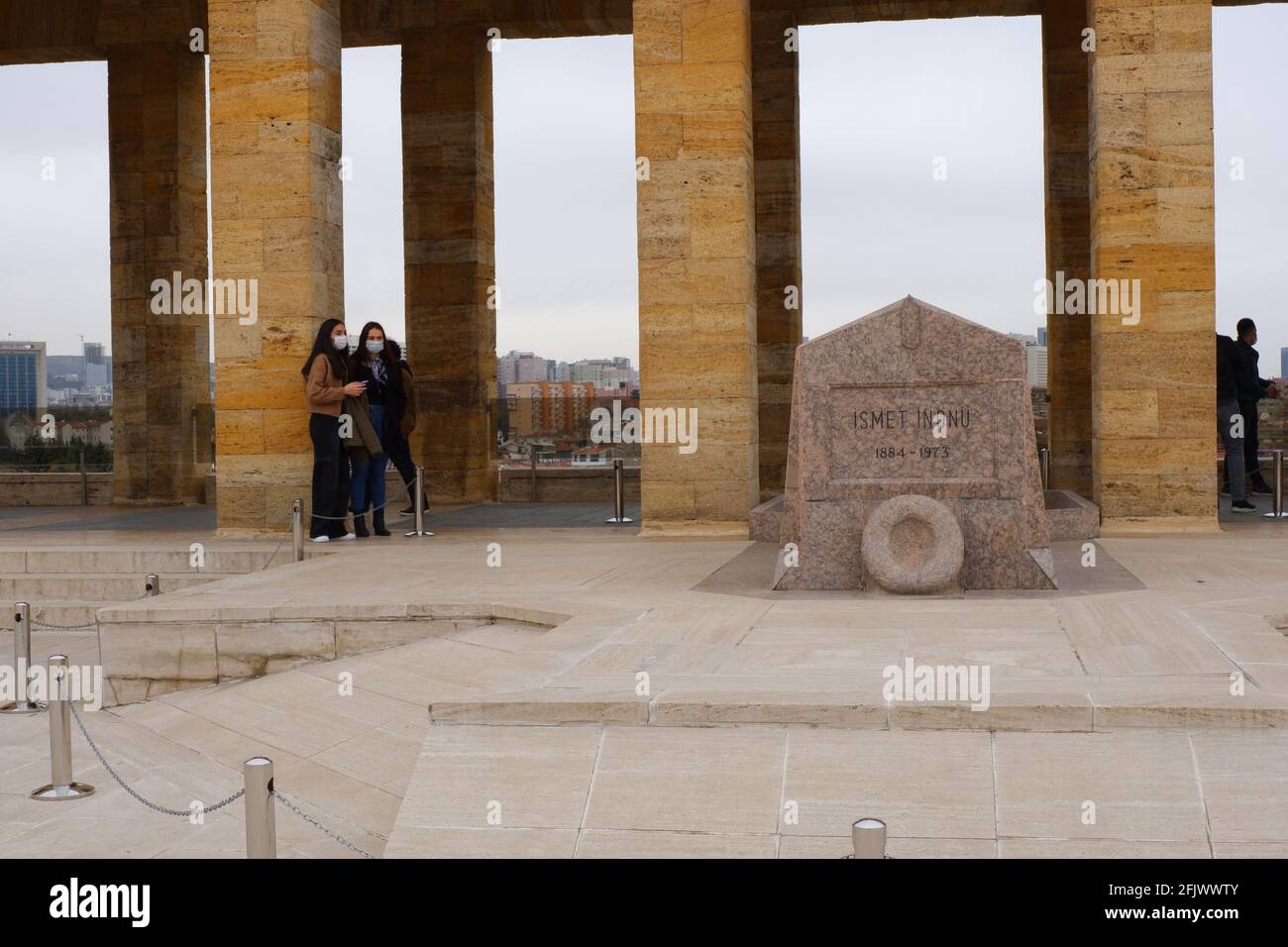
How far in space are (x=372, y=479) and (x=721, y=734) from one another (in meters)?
10.3

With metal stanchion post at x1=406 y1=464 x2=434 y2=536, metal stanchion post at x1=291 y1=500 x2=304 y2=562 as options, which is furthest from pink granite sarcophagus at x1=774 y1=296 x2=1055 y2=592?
metal stanchion post at x1=406 y1=464 x2=434 y2=536

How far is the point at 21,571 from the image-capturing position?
14578 mm

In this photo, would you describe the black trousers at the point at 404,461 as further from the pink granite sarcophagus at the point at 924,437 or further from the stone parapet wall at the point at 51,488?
the stone parapet wall at the point at 51,488

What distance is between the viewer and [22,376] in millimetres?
32844

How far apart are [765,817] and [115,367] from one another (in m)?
20.3

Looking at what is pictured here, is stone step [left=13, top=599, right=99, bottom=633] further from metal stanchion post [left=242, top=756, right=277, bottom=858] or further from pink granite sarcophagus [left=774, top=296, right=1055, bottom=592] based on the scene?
metal stanchion post [left=242, top=756, right=277, bottom=858]

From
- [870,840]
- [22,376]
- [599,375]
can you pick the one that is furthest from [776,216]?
[22,376]

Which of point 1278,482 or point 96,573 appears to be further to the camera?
point 1278,482

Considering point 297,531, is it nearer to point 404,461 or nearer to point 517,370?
point 404,461

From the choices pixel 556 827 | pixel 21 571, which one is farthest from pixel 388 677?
pixel 21 571

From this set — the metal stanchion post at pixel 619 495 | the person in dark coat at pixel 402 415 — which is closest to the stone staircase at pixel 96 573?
the person in dark coat at pixel 402 415

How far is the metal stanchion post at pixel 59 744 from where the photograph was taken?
26.2 feet
